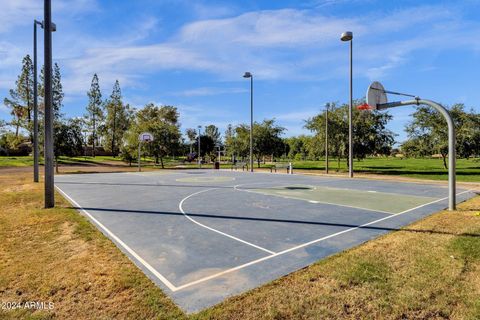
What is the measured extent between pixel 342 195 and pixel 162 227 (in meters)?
7.86

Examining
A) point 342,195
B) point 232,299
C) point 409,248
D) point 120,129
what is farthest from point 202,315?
point 120,129

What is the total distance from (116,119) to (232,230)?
65.4 m

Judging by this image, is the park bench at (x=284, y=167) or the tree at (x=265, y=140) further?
the tree at (x=265, y=140)

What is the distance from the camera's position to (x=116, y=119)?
6562cm

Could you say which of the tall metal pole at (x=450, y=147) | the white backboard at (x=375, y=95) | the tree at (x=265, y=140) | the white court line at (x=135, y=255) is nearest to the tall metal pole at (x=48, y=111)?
the white court line at (x=135, y=255)

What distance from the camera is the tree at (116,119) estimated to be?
6506 centimetres

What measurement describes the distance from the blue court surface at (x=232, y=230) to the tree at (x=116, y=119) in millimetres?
58000

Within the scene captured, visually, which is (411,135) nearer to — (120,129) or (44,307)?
(44,307)

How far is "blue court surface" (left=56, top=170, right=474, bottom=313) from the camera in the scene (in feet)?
13.9

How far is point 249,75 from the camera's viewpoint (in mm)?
28125

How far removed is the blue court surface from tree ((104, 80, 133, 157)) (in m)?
58.0

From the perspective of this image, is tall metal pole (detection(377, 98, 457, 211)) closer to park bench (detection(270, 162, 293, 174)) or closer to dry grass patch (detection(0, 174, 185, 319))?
dry grass patch (detection(0, 174, 185, 319))

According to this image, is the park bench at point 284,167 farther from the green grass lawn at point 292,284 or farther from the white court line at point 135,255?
the green grass lawn at point 292,284

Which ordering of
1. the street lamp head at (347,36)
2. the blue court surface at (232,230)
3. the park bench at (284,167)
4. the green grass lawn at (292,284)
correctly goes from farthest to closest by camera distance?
the park bench at (284,167), the street lamp head at (347,36), the blue court surface at (232,230), the green grass lawn at (292,284)
